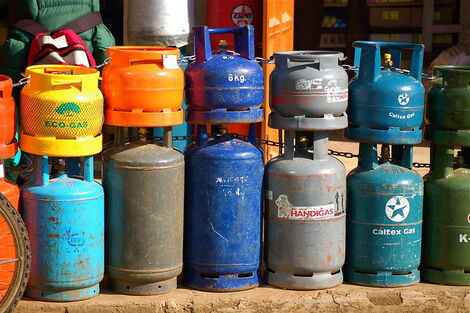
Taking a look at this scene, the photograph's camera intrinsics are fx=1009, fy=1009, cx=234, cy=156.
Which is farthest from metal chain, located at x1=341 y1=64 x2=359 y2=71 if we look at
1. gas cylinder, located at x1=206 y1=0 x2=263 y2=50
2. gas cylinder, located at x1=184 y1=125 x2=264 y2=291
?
gas cylinder, located at x1=206 y1=0 x2=263 y2=50

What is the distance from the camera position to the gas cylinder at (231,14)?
28.4ft

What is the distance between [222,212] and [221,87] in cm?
72

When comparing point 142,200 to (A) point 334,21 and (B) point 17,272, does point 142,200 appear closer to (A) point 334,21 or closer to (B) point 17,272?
(B) point 17,272

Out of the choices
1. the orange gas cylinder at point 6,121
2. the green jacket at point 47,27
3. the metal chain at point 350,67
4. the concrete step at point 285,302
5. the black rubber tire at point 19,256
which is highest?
the green jacket at point 47,27

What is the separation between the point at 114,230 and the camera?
571cm

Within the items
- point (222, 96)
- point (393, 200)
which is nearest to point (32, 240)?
point (222, 96)

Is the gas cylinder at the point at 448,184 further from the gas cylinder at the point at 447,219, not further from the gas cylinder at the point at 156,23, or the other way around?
the gas cylinder at the point at 156,23

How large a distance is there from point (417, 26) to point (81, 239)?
29.2 feet

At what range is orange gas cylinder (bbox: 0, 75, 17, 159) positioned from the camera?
546 centimetres

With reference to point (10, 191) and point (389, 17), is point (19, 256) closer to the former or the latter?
point (10, 191)

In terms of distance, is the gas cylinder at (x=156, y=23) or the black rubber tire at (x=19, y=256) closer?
the black rubber tire at (x=19, y=256)

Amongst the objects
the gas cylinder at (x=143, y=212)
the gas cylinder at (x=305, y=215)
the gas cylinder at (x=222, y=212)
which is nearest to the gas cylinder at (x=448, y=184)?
the gas cylinder at (x=305, y=215)

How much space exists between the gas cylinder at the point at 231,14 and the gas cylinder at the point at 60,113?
10.6 ft

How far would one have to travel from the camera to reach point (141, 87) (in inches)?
219
